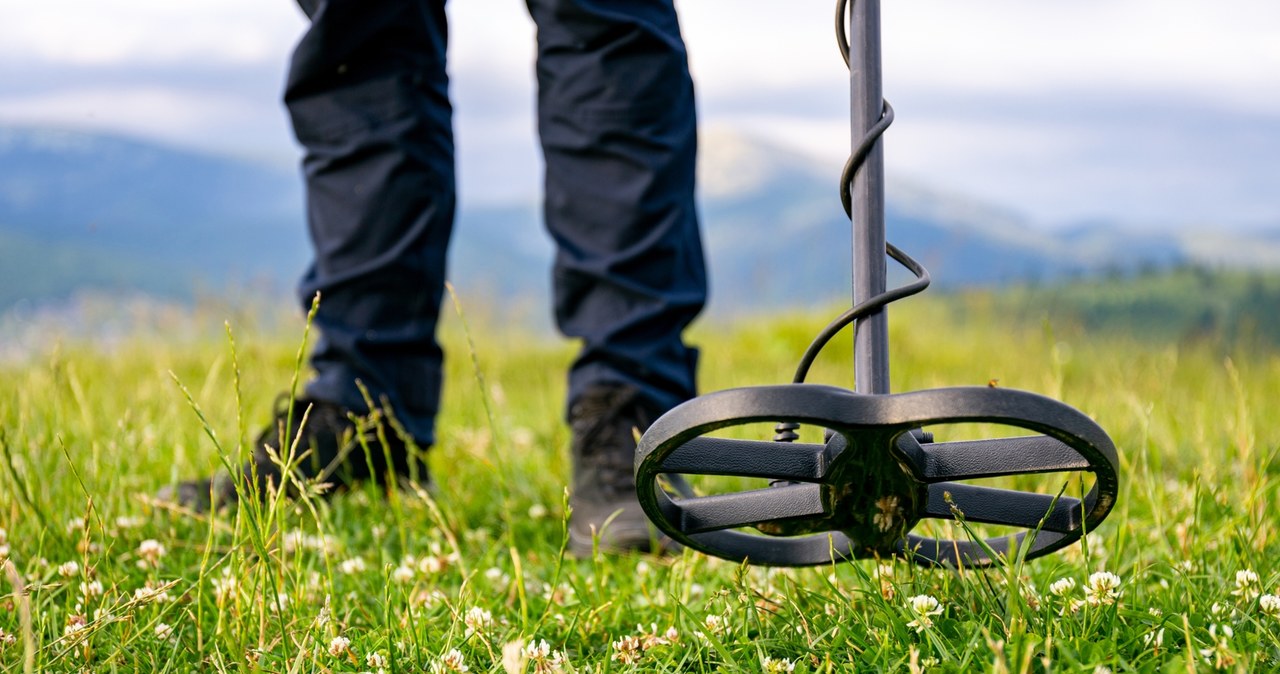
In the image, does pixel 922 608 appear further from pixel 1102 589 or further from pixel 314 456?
pixel 314 456

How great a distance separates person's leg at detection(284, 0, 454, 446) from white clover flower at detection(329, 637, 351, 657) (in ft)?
2.69

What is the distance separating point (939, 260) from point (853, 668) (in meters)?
5.06

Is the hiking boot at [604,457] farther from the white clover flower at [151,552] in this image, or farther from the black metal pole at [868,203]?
the black metal pole at [868,203]

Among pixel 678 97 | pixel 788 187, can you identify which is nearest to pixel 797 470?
pixel 678 97

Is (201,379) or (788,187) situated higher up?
A: (201,379)

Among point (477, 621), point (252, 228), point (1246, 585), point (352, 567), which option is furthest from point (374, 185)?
point (252, 228)

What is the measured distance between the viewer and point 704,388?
14.3ft

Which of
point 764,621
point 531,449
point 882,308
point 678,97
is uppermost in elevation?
point 678,97

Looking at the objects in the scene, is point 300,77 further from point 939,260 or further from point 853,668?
point 939,260

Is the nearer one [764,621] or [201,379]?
[764,621]

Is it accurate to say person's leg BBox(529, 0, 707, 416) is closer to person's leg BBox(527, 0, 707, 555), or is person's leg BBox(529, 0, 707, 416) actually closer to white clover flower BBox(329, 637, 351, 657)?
person's leg BBox(527, 0, 707, 555)

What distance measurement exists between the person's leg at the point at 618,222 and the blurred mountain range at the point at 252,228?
4671 inches

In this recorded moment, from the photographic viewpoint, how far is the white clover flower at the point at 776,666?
3.24ft

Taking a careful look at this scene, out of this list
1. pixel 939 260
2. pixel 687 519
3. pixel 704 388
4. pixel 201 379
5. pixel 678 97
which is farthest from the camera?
pixel 939 260
